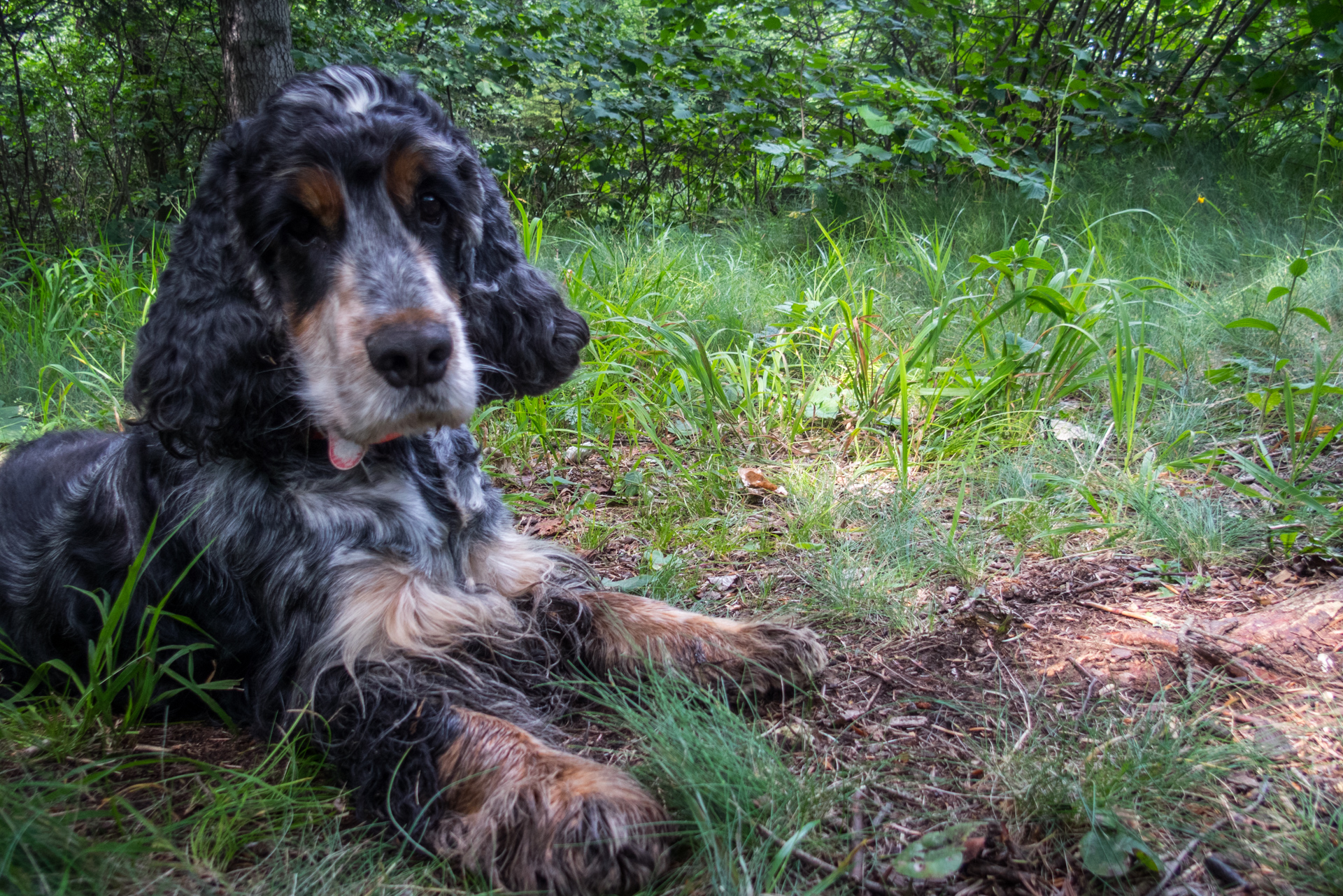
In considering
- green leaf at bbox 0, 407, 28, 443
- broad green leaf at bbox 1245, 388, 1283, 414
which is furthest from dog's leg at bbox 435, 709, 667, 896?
green leaf at bbox 0, 407, 28, 443

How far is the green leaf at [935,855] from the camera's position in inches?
51.3

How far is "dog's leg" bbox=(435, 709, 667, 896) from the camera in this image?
141 centimetres

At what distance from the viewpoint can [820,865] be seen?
4.36ft

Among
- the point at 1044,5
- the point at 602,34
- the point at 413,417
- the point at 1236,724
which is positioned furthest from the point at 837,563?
the point at 602,34

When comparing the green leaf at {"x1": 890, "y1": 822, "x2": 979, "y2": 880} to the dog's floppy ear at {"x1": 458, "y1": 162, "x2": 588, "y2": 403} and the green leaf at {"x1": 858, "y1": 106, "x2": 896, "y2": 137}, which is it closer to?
the dog's floppy ear at {"x1": 458, "y1": 162, "x2": 588, "y2": 403}

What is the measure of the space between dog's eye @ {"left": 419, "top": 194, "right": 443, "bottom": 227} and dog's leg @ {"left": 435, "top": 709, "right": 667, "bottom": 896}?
3.77ft

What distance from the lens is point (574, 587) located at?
89.0 inches

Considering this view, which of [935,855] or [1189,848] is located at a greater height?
[1189,848]

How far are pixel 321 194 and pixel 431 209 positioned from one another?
11.1 inches

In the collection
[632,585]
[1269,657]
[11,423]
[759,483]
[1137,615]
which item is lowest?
[11,423]

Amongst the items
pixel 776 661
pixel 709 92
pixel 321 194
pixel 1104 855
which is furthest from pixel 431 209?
pixel 709 92

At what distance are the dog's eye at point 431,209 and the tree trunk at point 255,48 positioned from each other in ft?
10.3

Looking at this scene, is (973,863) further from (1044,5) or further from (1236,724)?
(1044,5)

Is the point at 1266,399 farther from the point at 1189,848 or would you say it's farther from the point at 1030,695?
the point at 1189,848
